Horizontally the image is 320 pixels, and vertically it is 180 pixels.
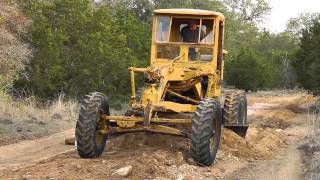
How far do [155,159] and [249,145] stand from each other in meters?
2.98

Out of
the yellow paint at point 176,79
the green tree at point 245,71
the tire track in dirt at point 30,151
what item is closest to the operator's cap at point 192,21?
the yellow paint at point 176,79

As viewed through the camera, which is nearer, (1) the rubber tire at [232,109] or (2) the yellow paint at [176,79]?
(2) the yellow paint at [176,79]

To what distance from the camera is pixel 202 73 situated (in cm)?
1138

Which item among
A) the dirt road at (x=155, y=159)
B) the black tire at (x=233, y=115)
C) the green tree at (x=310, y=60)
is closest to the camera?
the dirt road at (x=155, y=159)

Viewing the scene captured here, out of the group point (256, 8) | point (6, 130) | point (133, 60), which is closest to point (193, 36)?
point (6, 130)

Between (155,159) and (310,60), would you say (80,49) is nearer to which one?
(310,60)

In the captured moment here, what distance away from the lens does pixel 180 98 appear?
1130 centimetres

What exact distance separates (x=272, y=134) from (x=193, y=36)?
3635 millimetres

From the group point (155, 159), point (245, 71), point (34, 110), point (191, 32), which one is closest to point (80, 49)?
point (34, 110)

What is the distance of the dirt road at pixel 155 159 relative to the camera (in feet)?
28.4

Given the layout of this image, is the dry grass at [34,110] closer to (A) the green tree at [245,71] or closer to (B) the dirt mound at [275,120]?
(B) the dirt mound at [275,120]

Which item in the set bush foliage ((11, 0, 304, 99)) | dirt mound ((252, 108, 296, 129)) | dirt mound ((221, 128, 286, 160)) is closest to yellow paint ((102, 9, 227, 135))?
dirt mound ((221, 128, 286, 160))

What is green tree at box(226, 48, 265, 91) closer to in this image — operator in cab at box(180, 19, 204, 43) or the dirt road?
the dirt road

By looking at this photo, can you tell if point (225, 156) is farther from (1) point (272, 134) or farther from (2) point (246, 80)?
(2) point (246, 80)
